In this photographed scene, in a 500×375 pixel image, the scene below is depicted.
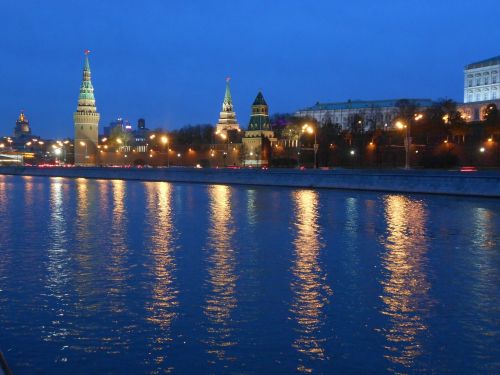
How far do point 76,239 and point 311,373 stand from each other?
37.3ft

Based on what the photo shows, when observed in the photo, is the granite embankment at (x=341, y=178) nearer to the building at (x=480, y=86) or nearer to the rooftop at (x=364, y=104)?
the building at (x=480, y=86)

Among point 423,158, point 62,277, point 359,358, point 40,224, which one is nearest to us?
point 359,358

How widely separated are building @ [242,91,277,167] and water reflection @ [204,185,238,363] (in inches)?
3573

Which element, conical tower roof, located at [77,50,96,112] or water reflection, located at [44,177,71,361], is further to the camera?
conical tower roof, located at [77,50,96,112]

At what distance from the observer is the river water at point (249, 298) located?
7.37 meters

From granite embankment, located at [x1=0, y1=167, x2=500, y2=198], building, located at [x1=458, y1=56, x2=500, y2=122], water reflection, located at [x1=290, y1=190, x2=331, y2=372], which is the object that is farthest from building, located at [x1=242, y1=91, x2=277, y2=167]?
water reflection, located at [x1=290, y1=190, x2=331, y2=372]

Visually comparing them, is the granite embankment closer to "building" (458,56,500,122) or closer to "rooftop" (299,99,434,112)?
"building" (458,56,500,122)

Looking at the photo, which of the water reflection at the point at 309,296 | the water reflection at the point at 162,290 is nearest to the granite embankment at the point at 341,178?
the water reflection at the point at 309,296

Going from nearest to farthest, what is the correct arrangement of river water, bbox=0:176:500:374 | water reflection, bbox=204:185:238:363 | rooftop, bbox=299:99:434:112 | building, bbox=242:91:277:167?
river water, bbox=0:176:500:374, water reflection, bbox=204:185:238:363, building, bbox=242:91:277:167, rooftop, bbox=299:99:434:112

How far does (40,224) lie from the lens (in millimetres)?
20594

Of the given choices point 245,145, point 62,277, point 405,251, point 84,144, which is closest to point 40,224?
point 62,277

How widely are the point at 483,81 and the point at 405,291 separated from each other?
12858 cm

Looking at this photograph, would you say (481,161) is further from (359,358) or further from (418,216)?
(359,358)

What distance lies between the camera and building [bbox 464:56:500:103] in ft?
411
